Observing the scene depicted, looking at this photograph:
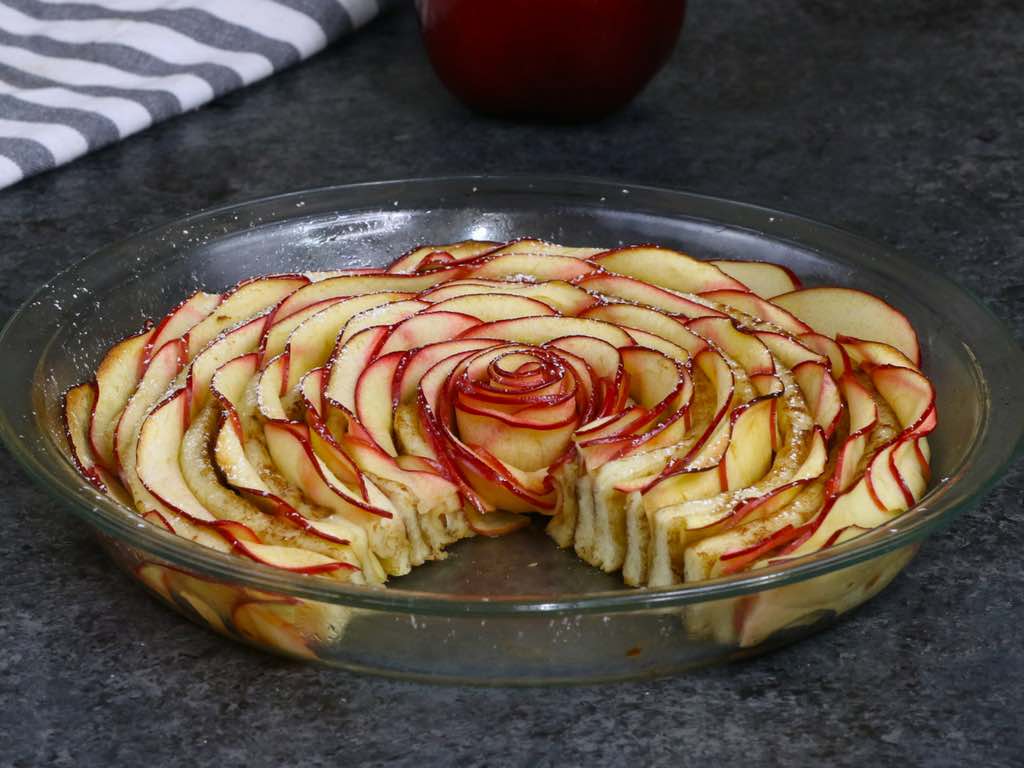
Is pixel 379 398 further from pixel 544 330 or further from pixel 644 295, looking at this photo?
pixel 644 295

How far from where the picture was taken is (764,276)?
1769 millimetres

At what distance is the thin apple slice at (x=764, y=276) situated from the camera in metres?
1.76

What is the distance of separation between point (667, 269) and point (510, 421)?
38cm

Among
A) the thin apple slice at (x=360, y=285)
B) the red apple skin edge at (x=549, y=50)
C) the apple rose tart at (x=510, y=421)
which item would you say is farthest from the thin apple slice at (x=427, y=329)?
the red apple skin edge at (x=549, y=50)

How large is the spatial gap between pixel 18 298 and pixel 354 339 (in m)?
0.67

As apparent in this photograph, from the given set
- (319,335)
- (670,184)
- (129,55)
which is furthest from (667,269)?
(129,55)

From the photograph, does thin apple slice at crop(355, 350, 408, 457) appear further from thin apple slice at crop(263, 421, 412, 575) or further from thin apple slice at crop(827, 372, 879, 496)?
thin apple slice at crop(827, 372, 879, 496)

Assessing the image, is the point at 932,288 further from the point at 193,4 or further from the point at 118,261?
the point at 193,4

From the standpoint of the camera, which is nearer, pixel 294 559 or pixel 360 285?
pixel 294 559

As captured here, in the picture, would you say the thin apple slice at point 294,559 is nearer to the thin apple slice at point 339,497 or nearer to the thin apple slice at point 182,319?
the thin apple slice at point 339,497

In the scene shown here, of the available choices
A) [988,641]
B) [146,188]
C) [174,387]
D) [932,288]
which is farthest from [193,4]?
[988,641]

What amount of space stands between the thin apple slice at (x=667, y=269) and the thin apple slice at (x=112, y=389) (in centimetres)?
51

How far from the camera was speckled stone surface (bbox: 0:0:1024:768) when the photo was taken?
4.16ft

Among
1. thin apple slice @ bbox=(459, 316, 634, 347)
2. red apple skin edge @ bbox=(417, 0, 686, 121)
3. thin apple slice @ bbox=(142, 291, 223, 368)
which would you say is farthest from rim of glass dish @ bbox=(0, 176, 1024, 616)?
red apple skin edge @ bbox=(417, 0, 686, 121)
